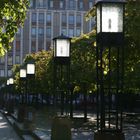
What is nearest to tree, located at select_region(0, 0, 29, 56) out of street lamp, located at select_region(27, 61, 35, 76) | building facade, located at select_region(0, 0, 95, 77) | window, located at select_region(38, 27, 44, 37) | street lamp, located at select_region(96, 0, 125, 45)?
street lamp, located at select_region(96, 0, 125, 45)

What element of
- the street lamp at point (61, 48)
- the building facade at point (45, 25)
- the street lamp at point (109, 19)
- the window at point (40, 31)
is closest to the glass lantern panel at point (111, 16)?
the street lamp at point (109, 19)

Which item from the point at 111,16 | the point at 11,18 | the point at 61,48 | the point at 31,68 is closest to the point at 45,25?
the point at 31,68

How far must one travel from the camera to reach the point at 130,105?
58.9 meters

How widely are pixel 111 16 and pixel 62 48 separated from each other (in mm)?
6224

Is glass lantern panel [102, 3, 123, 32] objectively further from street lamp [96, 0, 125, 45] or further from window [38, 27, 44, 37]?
window [38, 27, 44, 37]

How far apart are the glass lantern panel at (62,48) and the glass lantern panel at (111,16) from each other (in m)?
6.10

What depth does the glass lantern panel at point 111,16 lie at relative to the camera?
10043 millimetres

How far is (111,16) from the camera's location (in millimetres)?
10078

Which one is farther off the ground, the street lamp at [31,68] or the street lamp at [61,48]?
the street lamp at [61,48]

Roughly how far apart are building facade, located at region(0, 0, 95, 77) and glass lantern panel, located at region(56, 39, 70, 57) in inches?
4600

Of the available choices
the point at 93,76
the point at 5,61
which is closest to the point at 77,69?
the point at 93,76

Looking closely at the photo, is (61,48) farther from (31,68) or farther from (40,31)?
(40,31)

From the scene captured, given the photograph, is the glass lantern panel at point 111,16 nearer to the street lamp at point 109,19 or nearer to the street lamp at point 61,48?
the street lamp at point 109,19

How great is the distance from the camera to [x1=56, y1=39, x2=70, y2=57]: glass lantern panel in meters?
16.2
